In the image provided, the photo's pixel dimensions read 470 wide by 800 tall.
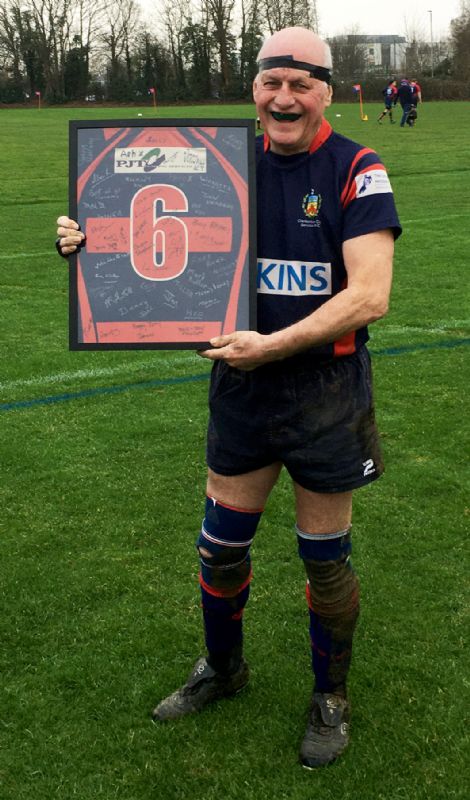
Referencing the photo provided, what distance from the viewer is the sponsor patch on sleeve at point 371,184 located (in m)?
2.80

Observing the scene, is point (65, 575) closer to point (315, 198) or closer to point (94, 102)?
point (315, 198)

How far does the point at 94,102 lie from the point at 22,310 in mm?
66738

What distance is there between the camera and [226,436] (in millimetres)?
3176

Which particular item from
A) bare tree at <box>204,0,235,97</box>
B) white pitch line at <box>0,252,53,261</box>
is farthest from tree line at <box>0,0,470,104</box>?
white pitch line at <box>0,252,53,261</box>

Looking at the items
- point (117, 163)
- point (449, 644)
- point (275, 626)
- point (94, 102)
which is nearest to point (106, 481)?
point (275, 626)

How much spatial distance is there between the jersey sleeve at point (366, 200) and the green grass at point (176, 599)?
68.5 inches

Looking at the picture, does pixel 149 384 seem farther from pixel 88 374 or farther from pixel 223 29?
pixel 223 29

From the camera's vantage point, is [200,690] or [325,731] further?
[200,690]

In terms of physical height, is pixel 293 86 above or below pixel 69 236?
above

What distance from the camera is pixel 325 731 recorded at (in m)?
3.28

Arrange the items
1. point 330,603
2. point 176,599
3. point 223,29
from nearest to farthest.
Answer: point 330,603 < point 176,599 < point 223,29

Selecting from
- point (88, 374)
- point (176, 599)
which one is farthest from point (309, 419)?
point (88, 374)

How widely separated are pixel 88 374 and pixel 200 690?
4.52m

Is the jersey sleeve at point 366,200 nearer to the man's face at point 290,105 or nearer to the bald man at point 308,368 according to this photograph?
the bald man at point 308,368
